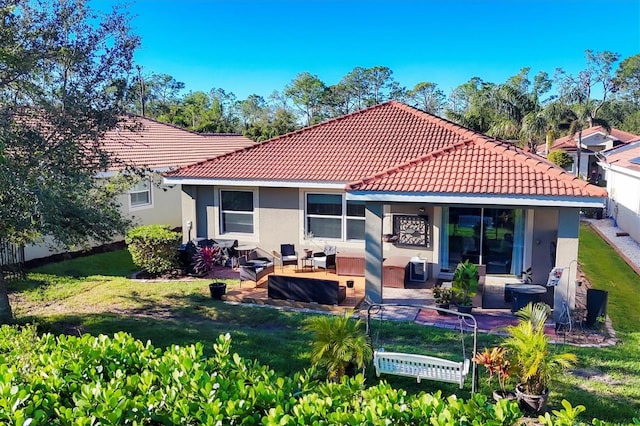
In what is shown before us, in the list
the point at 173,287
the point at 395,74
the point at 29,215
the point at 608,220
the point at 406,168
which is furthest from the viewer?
the point at 395,74

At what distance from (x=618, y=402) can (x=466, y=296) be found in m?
4.89

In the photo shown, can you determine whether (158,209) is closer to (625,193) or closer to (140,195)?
(140,195)

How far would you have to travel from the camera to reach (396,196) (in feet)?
41.8

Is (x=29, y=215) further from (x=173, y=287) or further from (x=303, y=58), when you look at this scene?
(x=303, y=58)

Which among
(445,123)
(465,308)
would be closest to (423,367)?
(465,308)

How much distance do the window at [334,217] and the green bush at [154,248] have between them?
4.67 meters

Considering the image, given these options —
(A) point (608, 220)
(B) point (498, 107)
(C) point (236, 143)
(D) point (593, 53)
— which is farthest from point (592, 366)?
(D) point (593, 53)

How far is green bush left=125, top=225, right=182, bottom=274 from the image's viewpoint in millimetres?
16516

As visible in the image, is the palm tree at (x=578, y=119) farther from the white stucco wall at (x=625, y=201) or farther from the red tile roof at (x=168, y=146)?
the red tile roof at (x=168, y=146)

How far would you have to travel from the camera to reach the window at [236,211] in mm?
18203

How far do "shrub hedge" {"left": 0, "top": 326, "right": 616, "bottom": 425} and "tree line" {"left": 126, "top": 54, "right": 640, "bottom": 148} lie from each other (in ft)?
145

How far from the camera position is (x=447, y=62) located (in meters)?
69.1

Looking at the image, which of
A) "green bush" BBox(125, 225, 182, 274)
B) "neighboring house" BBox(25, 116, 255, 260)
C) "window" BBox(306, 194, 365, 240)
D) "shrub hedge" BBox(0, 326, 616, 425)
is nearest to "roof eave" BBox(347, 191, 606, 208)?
"window" BBox(306, 194, 365, 240)

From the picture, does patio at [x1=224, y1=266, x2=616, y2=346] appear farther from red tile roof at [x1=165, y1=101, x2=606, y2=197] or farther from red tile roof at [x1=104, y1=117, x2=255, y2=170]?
red tile roof at [x1=104, y1=117, x2=255, y2=170]
